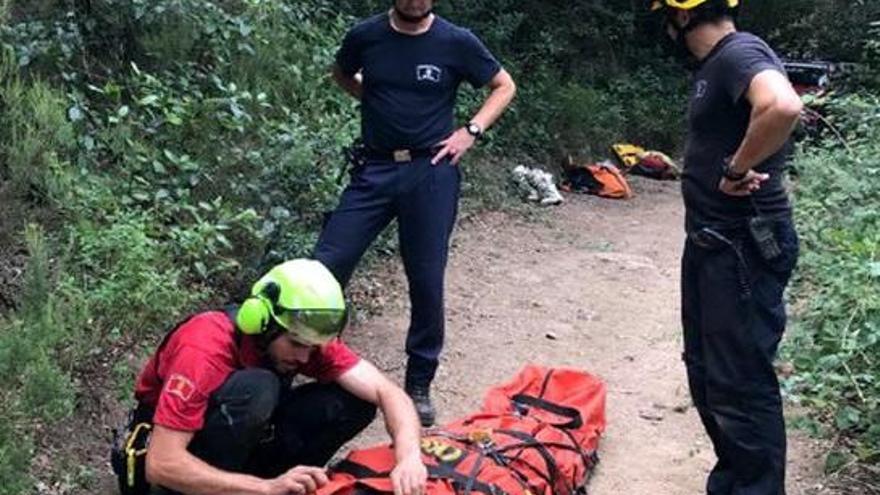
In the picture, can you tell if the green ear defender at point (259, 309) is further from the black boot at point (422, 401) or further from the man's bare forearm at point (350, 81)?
the man's bare forearm at point (350, 81)

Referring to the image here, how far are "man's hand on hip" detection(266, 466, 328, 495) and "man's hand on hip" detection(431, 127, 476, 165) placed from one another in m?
1.70

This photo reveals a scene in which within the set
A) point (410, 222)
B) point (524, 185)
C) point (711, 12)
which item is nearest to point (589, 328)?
point (410, 222)

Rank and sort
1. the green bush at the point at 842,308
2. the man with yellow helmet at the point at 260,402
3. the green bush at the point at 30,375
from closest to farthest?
the man with yellow helmet at the point at 260,402 < the green bush at the point at 30,375 < the green bush at the point at 842,308

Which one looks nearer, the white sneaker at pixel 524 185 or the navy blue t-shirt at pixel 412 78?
the navy blue t-shirt at pixel 412 78

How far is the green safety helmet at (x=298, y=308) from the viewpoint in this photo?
332cm

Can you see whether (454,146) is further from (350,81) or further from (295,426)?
(295,426)

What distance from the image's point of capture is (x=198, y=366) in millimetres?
3363

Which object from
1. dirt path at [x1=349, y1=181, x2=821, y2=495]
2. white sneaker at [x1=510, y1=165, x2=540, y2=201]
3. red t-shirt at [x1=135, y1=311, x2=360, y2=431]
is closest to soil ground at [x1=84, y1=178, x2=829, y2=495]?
dirt path at [x1=349, y1=181, x2=821, y2=495]

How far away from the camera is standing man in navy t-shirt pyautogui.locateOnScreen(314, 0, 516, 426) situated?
4.66 metres

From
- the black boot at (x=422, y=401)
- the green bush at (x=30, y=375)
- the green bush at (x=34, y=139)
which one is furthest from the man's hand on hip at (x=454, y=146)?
the green bush at (x=34, y=139)

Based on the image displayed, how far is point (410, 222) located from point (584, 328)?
2380 millimetres

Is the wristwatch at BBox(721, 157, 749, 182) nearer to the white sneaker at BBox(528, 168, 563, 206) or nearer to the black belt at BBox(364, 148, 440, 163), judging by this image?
the black belt at BBox(364, 148, 440, 163)

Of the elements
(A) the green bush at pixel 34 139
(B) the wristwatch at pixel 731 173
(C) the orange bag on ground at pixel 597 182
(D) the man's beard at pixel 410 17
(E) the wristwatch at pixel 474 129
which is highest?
(D) the man's beard at pixel 410 17

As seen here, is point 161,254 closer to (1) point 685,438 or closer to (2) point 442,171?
(2) point 442,171
